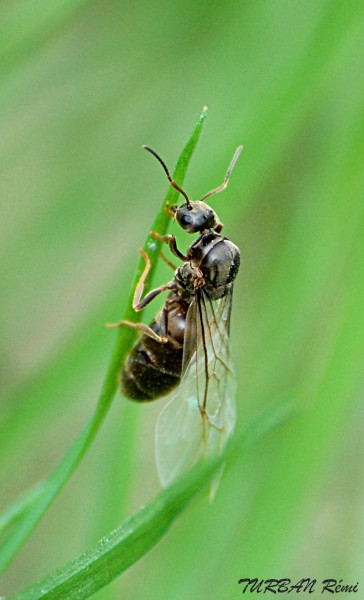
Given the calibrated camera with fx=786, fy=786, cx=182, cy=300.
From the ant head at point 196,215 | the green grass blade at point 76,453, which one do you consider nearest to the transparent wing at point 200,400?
the ant head at point 196,215

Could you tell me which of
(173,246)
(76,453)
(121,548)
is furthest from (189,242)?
(121,548)

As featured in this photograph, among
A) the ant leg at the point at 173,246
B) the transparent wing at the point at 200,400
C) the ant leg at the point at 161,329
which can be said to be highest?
the ant leg at the point at 173,246

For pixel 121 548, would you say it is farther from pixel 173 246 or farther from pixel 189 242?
pixel 189 242

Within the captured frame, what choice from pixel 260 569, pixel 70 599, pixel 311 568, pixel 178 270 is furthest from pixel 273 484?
pixel 311 568

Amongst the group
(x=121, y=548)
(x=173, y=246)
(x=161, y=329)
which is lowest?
(x=121, y=548)

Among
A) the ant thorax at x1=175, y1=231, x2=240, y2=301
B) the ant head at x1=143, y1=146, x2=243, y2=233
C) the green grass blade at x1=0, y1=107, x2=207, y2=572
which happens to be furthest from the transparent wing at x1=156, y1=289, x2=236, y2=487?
the green grass blade at x1=0, y1=107, x2=207, y2=572

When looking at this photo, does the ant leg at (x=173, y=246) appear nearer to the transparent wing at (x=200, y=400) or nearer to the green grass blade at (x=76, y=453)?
the transparent wing at (x=200, y=400)

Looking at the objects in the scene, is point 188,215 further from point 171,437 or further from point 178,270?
point 171,437
